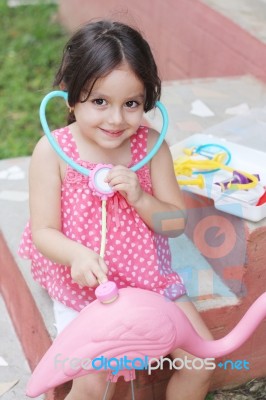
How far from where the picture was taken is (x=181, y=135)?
250 centimetres

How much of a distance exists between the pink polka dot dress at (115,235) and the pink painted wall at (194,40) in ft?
3.04

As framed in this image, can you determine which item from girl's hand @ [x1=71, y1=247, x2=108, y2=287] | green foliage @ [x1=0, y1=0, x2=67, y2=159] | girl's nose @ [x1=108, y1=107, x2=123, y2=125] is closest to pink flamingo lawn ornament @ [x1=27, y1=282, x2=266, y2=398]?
girl's hand @ [x1=71, y1=247, x2=108, y2=287]

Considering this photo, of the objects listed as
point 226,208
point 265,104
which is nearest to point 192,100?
point 265,104

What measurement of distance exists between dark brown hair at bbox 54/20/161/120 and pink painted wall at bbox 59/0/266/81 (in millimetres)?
850

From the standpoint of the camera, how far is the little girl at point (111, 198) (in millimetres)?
1743

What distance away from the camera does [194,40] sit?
3.50 m

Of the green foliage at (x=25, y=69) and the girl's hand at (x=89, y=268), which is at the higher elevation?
the girl's hand at (x=89, y=268)

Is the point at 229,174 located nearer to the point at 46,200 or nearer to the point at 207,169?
the point at 207,169

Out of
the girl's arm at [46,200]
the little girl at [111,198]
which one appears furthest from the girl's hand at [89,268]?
the girl's arm at [46,200]

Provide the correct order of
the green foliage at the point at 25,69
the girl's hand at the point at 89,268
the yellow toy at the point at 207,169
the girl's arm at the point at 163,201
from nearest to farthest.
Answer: the girl's hand at the point at 89,268 → the girl's arm at the point at 163,201 → the yellow toy at the point at 207,169 → the green foliage at the point at 25,69

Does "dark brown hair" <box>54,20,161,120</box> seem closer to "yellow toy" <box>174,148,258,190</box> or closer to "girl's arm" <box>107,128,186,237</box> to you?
"girl's arm" <box>107,128,186,237</box>

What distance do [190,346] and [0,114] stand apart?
2745 millimetres

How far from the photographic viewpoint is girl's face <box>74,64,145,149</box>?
1.73 metres

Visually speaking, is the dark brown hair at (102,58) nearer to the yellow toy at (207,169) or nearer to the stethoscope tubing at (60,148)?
the stethoscope tubing at (60,148)
